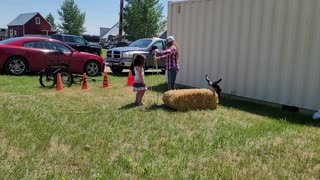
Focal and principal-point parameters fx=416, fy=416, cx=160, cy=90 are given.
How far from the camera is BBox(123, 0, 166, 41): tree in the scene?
53750 mm

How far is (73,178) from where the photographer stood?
4.50 meters

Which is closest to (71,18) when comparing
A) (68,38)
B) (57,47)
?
(68,38)

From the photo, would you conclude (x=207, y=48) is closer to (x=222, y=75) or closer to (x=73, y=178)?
(x=222, y=75)

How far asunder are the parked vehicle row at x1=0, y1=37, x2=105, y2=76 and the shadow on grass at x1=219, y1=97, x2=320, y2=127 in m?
6.58

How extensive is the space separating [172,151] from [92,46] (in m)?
20.0

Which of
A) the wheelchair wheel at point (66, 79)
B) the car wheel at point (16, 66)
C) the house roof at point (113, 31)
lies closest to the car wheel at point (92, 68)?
the car wheel at point (16, 66)

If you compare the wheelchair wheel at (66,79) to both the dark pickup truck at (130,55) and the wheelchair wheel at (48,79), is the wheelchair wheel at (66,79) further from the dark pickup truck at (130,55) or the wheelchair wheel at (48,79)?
the dark pickup truck at (130,55)

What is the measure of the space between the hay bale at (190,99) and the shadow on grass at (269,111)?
0.92 m

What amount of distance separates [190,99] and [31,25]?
229 feet

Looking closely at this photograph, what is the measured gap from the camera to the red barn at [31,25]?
73.3 metres

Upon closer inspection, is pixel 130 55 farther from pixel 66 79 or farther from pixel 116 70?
pixel 66 79

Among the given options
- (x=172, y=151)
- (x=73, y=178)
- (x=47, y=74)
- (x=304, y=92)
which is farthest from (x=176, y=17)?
(x=73, y=178)

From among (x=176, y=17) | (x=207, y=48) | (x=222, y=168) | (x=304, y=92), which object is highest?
(x=176, y=17)

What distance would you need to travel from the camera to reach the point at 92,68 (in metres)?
16.0
